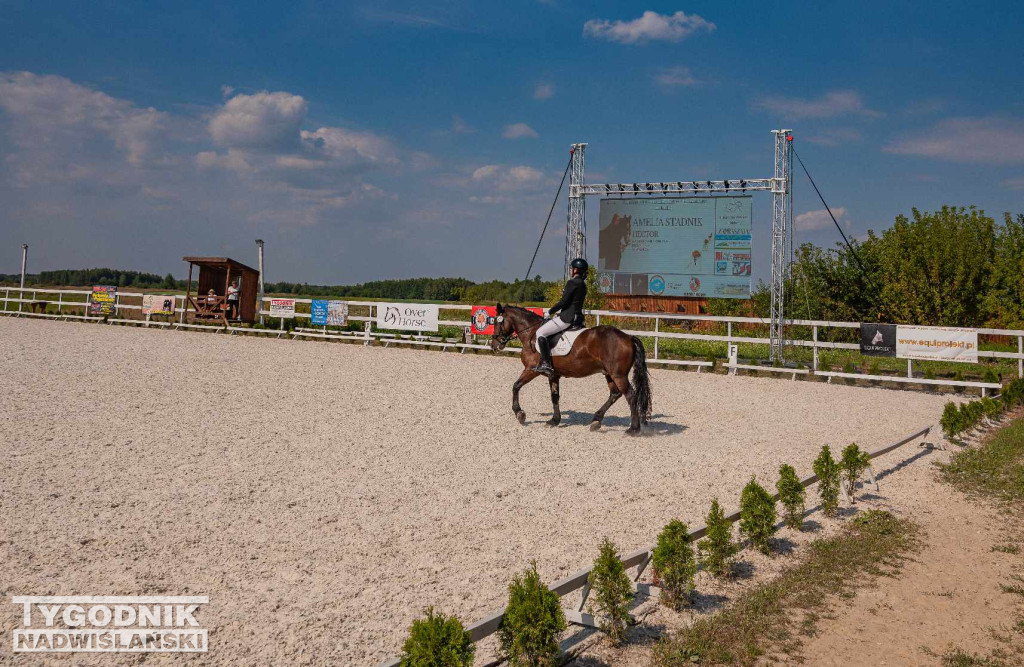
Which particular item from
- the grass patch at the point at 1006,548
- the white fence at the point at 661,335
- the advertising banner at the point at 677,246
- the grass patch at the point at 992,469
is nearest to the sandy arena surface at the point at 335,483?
the grass patch at the point at 992,469

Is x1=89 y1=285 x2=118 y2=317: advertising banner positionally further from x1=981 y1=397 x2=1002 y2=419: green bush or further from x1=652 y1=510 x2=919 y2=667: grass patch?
x1=981 y1=397 x2=1002 y2=419: green bush

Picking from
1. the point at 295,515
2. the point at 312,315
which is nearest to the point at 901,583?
the point at 295,515

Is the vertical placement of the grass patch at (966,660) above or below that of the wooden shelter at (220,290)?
below

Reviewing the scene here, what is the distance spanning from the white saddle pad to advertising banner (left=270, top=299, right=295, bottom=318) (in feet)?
63.6

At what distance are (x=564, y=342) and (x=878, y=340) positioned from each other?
38.5ft

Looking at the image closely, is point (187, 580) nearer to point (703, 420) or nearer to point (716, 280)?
point (703, 420)

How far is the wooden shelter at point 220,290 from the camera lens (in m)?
27.7

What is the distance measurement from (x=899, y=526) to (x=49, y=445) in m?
9.96

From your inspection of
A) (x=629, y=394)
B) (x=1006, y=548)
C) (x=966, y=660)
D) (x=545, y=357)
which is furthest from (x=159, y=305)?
(x=966, y=660)

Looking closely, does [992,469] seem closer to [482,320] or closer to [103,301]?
[482,320]

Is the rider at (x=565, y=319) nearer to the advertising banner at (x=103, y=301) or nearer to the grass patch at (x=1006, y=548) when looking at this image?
the grass patch at (x=1006, y=548)

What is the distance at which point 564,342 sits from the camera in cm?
1089

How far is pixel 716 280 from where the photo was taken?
2903cm

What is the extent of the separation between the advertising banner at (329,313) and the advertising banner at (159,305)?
8.00 m
